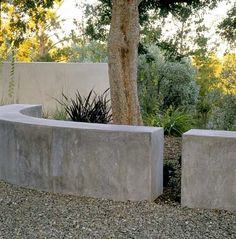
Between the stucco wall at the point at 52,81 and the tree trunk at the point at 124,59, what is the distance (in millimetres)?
5016

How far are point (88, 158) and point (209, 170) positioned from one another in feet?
4.17

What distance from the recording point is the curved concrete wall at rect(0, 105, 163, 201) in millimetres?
5020

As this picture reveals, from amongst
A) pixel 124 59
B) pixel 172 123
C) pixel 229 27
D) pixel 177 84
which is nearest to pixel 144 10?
pixel 229 27

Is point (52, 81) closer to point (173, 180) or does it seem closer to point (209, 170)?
point (173, 180)

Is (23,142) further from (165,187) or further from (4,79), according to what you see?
(4,79)

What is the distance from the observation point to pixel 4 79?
12.9 meters

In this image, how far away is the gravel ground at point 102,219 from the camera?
13.7 feet

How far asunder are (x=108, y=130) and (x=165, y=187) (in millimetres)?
1122

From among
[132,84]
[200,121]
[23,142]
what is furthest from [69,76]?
[23,142]

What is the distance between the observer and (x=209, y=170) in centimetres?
480

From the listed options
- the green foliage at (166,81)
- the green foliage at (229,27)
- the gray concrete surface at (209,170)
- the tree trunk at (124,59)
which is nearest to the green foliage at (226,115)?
the green foliage at (229,27)

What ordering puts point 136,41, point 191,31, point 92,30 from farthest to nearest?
point 191,31 → point 92,30 → point 136,41

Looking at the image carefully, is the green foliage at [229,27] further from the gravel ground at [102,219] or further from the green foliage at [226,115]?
the gravel ground at [102,219]

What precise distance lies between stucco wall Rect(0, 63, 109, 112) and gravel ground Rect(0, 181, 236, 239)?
282 inches
